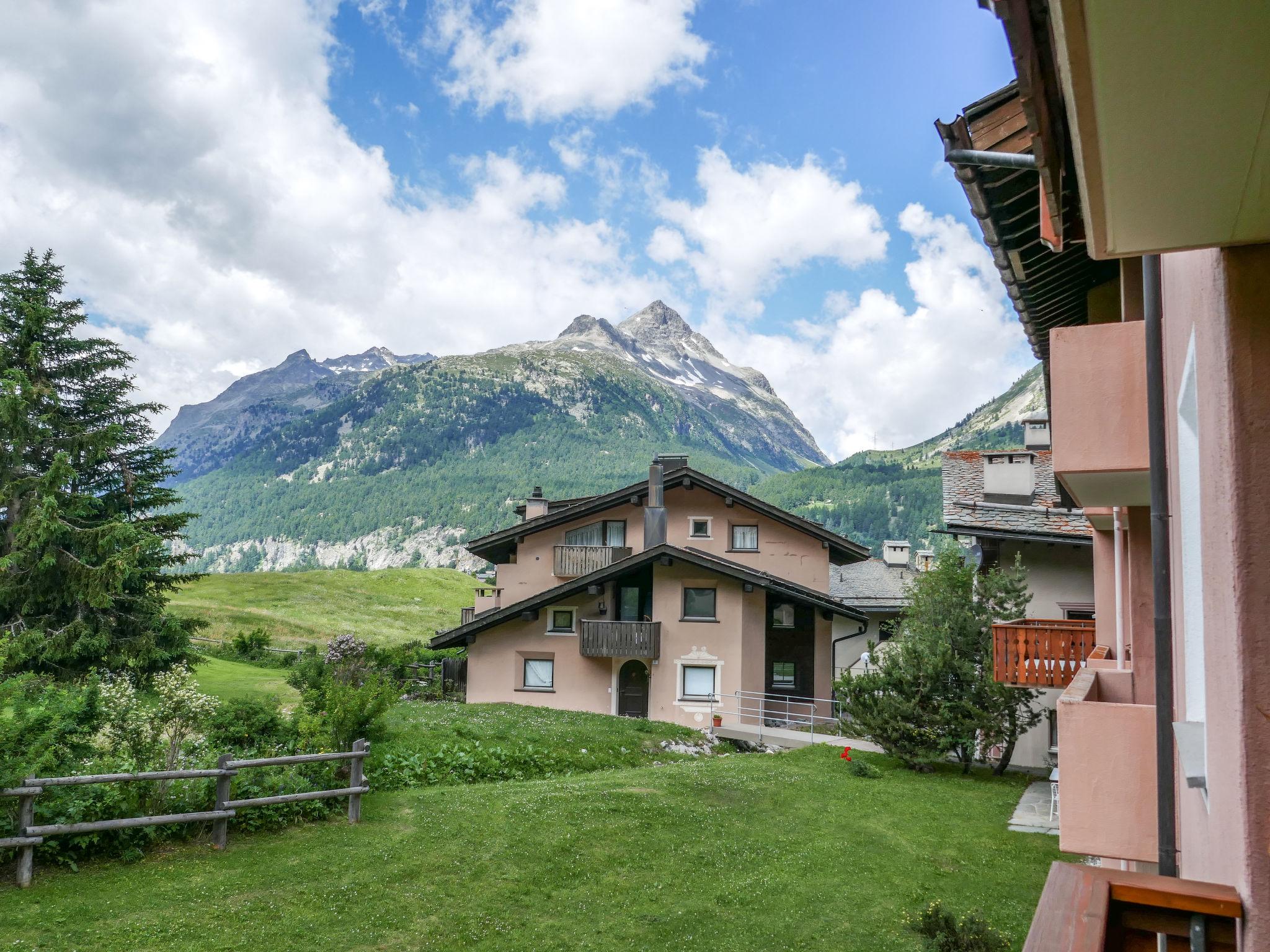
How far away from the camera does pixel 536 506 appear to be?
40812 mm

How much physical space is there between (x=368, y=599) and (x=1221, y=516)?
3322 inches

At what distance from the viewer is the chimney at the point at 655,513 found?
3262 cm

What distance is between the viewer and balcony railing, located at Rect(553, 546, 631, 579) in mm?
33969

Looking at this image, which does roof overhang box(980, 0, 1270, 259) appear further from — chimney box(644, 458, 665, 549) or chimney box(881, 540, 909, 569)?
chimney box(881, 540, 909, 569)

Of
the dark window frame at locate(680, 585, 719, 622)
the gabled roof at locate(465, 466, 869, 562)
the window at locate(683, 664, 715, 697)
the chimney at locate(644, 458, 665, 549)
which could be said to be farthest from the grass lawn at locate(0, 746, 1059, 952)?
the gabled roof at locate(465, 466, 869, 562)

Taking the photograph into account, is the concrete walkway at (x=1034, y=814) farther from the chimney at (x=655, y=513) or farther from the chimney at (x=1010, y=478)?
the chimney at (x=655, y=513)

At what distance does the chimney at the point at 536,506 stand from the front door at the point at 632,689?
38.3 feet

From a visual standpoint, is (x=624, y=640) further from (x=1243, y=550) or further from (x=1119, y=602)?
(x=1243, y=550)

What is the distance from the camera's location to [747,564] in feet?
111

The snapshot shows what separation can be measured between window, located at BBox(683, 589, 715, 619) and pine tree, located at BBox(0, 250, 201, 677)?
54.7 ft

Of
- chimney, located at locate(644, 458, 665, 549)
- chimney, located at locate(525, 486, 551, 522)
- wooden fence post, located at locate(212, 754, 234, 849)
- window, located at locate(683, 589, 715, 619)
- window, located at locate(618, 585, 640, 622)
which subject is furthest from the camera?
chimney, located at locate(525, 486, 551, 522)

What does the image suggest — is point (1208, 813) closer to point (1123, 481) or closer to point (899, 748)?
point (1123, 481)

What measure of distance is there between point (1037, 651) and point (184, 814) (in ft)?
41.8

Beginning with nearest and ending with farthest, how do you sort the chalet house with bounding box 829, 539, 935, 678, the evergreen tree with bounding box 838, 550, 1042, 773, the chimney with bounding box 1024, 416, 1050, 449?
the evergreen tree with bounding box 838, 550, 1042, 773 → the chimney with bounding box 1024, 416, 1050, 449 → the chalet house with bounding box 829, 539, 935, 678
